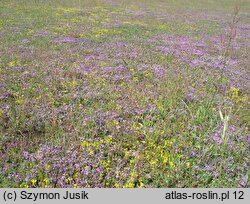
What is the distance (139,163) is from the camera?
201 inches

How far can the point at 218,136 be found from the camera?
6.13m


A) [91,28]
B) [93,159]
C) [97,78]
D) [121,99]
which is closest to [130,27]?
[91,28]

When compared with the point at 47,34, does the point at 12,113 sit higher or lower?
lower

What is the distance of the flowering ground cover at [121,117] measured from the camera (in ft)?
16.0

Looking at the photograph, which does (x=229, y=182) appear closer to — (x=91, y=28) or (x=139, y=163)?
(x=139, y=163)

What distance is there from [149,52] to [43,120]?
8998 millimetres

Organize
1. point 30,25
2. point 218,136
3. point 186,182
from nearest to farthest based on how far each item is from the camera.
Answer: point 186,182
point 218,136
point 30,25

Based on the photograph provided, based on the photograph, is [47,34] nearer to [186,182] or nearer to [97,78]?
[97,78]

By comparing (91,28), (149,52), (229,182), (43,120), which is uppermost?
(91,28)

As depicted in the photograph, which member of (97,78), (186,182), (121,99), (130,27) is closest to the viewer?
(186,182)

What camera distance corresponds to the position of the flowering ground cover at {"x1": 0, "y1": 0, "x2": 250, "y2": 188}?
16.0ft

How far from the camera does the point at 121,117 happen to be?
273 inches

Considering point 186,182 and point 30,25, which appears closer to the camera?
point 186,182

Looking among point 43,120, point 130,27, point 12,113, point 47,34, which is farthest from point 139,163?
point 130,27
